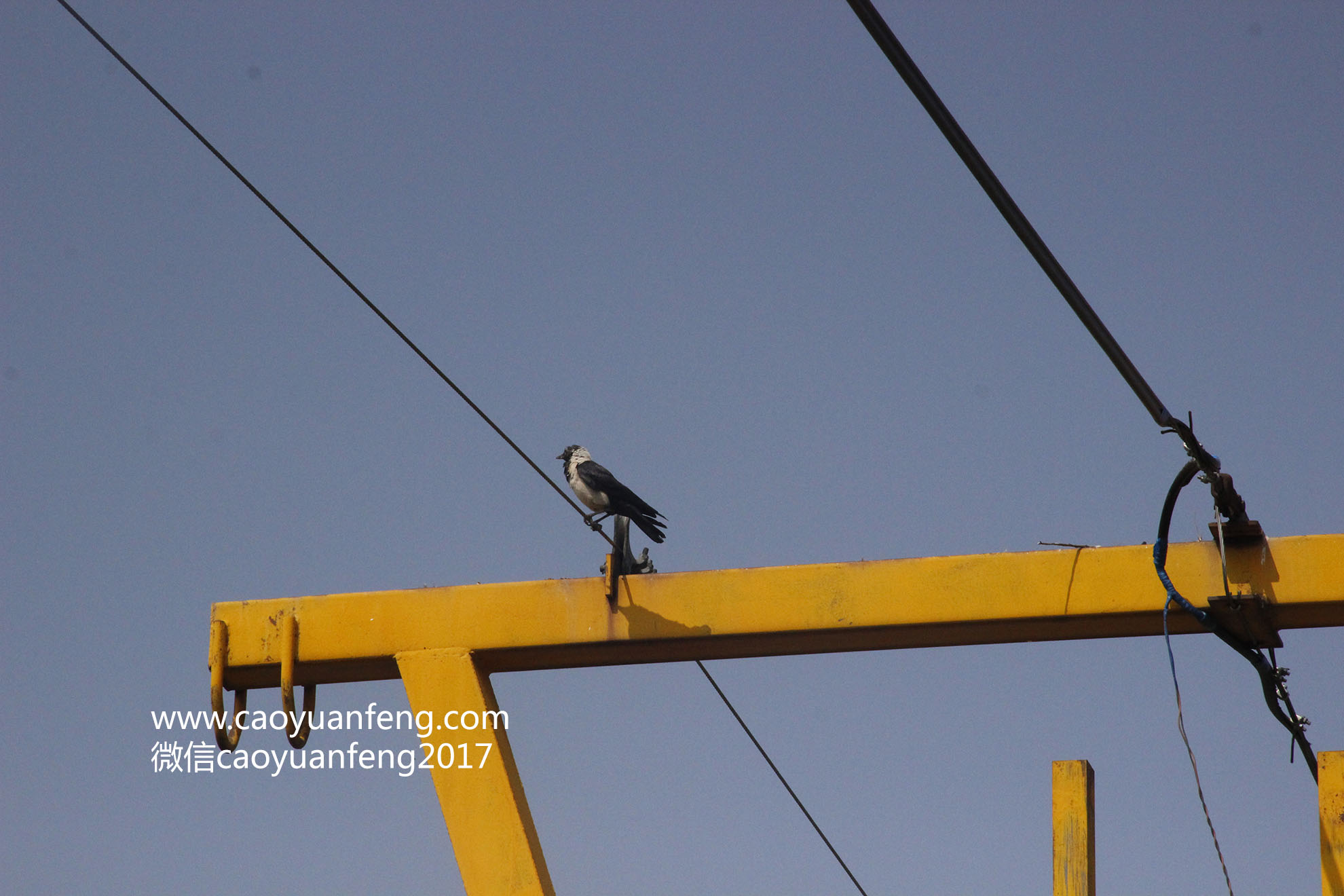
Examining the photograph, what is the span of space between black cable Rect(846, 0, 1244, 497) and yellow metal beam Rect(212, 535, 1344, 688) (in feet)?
1.09

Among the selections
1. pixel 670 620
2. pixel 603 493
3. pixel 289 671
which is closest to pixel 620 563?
pixel 670 620

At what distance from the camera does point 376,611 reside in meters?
5.11

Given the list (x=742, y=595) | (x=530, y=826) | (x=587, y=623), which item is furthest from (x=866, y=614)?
(x=530, y=826)

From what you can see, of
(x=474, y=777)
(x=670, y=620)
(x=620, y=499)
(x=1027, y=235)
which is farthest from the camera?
(x=620, y=499)

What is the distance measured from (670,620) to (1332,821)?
2061mm

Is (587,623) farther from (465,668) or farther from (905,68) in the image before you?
(905,68)

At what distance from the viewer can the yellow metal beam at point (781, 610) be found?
4574mm

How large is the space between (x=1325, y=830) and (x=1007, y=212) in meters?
1.93

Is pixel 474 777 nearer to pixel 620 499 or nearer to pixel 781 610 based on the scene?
pixel 781 610

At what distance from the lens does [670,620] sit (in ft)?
16.1

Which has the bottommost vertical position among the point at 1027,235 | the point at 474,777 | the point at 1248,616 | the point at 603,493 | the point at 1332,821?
the point at 1332,821

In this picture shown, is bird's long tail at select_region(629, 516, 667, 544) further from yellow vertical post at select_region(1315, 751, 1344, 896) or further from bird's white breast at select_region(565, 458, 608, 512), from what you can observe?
yellow vertical post at select_region(1315, 751, 1344, 896)

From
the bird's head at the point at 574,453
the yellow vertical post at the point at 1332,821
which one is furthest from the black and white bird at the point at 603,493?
the yellow vertical post at the point at 1332,821

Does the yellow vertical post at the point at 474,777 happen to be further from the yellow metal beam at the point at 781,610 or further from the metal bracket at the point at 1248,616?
the metal bracket at the point at 1248,616
